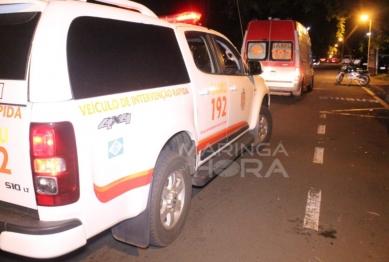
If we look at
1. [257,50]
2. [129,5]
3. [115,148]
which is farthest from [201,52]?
[257,50]

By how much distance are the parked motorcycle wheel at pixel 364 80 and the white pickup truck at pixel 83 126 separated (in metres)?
18.6

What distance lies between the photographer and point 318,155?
6695mm

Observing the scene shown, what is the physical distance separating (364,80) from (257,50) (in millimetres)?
9363

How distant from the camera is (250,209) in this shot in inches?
175

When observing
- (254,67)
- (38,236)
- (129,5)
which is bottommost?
(38,236)

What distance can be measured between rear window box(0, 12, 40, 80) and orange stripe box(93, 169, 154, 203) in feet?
3.00

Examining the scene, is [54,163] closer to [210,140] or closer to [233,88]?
[210,140]

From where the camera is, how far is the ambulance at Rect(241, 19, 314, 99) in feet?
41.7

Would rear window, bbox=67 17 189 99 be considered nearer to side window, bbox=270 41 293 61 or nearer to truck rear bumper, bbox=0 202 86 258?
truck rear bumper, bbox=0 202 86 258

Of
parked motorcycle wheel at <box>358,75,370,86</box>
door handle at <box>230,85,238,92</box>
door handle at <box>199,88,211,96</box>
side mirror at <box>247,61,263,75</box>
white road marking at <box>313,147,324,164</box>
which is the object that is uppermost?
side mirror at <box>247,61,263,75</box>

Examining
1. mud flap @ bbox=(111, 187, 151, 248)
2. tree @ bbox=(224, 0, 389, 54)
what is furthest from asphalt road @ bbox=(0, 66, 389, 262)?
tree @ bbox=(224, 0, 389, 54)

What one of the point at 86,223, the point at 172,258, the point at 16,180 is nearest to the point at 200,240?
the point at 172,258

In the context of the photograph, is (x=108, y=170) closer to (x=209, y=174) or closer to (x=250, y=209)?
(x=209, y=174)

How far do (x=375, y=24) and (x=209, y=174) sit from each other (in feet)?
72.5
